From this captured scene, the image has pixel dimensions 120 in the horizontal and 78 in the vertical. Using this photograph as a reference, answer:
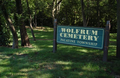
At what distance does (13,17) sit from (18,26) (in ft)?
4.48

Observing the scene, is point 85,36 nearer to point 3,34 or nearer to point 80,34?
point 80,34

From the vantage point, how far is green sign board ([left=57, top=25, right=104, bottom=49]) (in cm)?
602

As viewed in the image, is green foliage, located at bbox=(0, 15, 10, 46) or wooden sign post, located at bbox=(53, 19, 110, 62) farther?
green foliage, located at bbox=(0, 15, 10, 46)

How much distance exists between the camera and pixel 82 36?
6.55 meters

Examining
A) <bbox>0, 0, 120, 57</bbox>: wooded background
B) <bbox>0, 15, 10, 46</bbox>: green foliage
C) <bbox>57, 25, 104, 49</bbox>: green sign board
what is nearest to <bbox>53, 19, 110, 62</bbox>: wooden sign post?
<bbox>57, 25, 104, 49</bbox>: green sign board

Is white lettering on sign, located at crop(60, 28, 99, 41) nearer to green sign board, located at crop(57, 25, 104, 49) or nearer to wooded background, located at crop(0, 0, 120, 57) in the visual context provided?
green sign board, located at crop(57, 25, 104, 49)

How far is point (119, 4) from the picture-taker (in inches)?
259

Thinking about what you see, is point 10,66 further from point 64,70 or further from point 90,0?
point 90,0

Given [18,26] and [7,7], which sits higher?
[7,7]

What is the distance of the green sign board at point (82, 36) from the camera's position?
6.02 meters

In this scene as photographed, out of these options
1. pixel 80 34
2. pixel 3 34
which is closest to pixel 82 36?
pixel 80 34

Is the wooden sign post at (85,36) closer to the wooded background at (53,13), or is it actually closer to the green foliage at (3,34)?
the wooded background at (53,13)

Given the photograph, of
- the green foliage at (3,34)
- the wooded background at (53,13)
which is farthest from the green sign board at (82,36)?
the green foliage at (3,34)

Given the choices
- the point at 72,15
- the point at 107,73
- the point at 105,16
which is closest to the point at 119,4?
the point at 107,73
